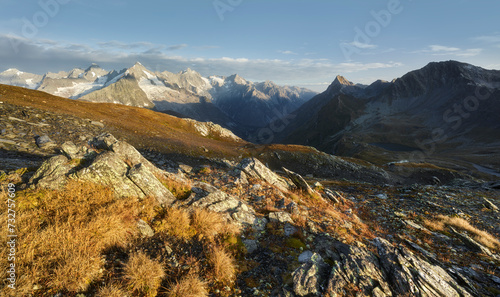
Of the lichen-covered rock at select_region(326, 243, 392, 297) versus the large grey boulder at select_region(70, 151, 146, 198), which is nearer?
the lichen-covered rock at select_region(326, 243, 392, 297)

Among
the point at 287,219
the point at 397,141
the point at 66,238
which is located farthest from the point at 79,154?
the point at 397,141

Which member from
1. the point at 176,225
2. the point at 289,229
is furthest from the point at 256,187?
the point at 176,225

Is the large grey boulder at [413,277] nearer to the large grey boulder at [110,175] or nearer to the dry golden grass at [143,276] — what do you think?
the dry golden grass at [143,276]

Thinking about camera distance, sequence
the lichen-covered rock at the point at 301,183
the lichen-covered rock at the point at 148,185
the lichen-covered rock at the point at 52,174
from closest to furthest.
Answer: the lichen-covered rock at the point at 52,174 < the lichen-covered rock at the point at 148,185 < the lichen-covered rock at the point at 301,183

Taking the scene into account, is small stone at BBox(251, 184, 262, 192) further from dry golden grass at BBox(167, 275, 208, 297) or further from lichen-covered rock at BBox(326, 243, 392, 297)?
dry golden grass at BBox(167, 275, 208, 297)

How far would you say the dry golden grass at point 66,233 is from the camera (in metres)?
5.02

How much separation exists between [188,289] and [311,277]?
13.7ft

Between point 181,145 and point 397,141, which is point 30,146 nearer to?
point 181,145

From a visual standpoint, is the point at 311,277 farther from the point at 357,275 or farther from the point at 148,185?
the point at 148,185

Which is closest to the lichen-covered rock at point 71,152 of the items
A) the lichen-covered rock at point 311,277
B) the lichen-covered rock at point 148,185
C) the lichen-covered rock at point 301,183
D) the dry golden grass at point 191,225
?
the lichen-covered rock at point 148,185

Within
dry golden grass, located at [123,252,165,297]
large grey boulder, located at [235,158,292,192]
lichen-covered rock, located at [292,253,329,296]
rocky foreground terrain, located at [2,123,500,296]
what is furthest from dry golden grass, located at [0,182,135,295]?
large grey boulder, located at [235,158,292,192]

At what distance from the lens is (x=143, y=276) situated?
18.1 ft

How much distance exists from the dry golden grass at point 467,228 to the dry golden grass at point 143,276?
19.3 meters

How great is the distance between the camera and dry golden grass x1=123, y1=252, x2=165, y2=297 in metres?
5.44
